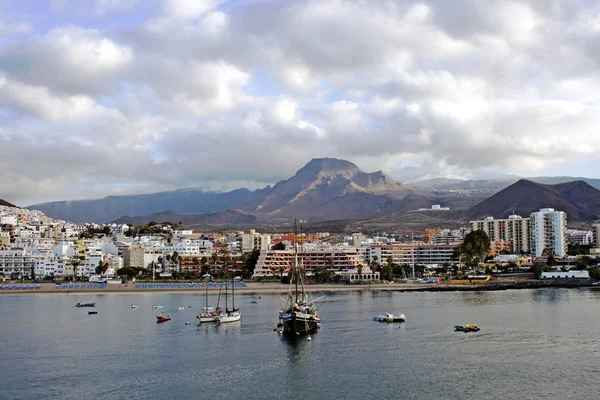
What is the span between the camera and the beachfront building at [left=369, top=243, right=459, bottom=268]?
448 feet

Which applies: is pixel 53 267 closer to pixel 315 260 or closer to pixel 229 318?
pixel 315 260

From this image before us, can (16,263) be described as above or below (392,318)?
above

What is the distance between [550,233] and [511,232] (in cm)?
1324

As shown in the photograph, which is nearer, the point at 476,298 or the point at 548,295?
the point at 476,298

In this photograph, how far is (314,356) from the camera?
41406 mm

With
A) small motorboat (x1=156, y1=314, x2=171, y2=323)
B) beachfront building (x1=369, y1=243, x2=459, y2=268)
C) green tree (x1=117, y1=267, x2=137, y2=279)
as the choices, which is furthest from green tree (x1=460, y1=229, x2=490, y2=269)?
small motorboat (x1=156, y1=314, x2=171, y2=323)

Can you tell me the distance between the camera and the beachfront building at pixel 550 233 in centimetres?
14000

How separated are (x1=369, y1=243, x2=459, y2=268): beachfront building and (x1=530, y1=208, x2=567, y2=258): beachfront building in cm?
1969

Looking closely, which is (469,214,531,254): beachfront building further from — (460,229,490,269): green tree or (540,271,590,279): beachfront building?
(540,271,590,279): beachfront building

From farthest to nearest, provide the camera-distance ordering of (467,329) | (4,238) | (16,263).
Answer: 1. (4,238)
2. (16,263)
3. (467,329)

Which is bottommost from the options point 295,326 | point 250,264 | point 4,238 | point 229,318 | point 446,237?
point 229,318

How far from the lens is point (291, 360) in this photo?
40219 millimetres

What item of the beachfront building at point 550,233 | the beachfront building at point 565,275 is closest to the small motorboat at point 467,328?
the beachfront building at point 565,275

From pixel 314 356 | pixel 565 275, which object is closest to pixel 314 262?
pixel 565 275
